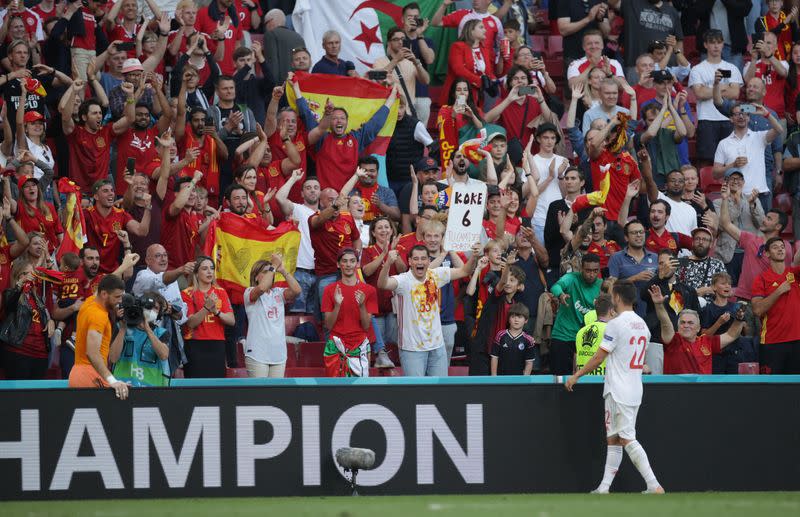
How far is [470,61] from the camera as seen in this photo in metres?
17.7

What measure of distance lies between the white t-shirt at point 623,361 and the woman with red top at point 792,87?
348 inches

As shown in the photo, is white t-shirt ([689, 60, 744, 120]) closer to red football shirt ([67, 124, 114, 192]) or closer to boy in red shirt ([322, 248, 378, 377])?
boy in red shirt ([322, 248, 378, 377])

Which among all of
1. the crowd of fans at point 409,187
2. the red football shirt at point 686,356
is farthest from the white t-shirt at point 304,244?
the red football shirt at point 686,356

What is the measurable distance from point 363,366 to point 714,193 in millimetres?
7091

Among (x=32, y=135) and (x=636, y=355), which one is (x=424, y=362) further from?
(x=32, y=135)

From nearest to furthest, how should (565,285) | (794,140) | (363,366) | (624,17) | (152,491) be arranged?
1. (152,491)
2. (363,366)
3. (565,285)
4. (794,140)
5. (624,17)

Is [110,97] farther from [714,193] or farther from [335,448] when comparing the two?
[714,193]

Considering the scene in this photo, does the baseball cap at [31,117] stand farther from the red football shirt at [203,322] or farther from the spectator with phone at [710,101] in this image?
the spectator with phone at [710,101]

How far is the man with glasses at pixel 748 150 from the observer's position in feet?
57.2

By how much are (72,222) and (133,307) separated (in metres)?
3.00

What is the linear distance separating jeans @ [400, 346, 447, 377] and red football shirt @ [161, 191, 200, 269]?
2.80m

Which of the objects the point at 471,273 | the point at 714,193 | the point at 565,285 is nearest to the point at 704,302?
the point at 565,285

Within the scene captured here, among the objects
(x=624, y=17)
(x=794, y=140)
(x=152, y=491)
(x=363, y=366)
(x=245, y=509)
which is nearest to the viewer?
(x=245, y=509)

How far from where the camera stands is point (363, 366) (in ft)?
42.6
